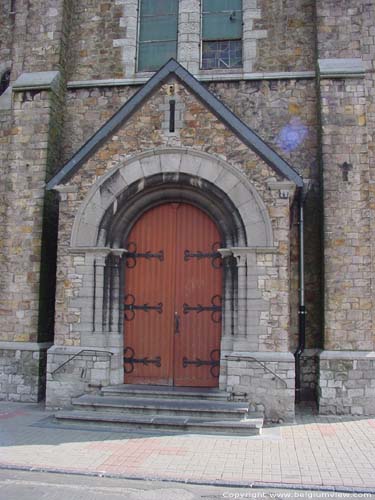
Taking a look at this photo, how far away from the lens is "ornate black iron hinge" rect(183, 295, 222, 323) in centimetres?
940

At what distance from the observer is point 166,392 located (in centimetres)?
874

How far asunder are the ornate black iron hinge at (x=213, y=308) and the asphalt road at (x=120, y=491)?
13.0ft

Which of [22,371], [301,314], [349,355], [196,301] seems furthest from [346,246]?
[22,371]

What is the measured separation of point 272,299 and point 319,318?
6.10 feet

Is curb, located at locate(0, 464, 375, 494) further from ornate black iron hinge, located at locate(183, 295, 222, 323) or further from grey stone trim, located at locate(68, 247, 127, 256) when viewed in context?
grey stone trim, located at locate(68, 247, 127, 256)

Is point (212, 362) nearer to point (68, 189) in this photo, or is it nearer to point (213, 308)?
point (213, 308)

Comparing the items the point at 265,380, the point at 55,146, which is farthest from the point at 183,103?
the point at 265,380

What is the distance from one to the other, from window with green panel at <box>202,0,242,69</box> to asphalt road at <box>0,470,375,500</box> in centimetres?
873

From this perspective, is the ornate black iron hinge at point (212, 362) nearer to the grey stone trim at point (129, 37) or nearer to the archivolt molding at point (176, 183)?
the archivolt molding at point (176, 183)

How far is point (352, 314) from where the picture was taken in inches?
369

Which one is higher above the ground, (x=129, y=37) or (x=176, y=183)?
(x=129, y=37)

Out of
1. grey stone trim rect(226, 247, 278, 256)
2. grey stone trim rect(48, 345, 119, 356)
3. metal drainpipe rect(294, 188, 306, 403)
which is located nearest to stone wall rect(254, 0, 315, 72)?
metal drainpipe rect(294, 188, 306, 403)

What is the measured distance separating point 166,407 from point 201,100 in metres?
5.12

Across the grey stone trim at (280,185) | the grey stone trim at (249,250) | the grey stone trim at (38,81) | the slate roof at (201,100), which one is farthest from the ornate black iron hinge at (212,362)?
the grey stone trim at (38,81)
